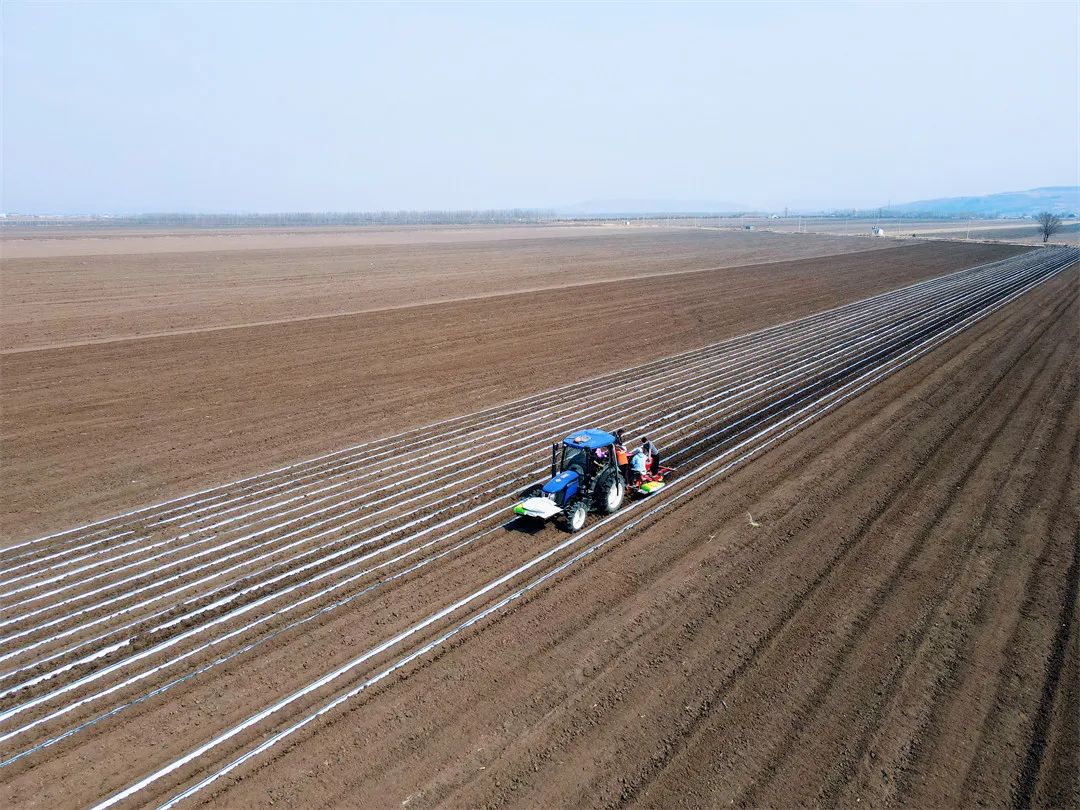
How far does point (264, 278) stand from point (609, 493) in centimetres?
4363

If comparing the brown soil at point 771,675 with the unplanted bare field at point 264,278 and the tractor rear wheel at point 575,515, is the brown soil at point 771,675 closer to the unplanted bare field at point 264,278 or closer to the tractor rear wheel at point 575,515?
the tractor rear wheel at point 575,515

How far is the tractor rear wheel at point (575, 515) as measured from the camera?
1255cm

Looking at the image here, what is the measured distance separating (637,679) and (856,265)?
61.6m

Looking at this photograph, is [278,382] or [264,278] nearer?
[278,382]

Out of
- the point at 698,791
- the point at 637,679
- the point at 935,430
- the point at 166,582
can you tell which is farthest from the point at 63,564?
the point at 935,430

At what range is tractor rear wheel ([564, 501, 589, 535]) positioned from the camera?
12.5 m

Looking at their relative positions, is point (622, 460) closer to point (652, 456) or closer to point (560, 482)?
point (652, 456)

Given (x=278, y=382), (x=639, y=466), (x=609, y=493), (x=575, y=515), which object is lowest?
(x=278, y=382)

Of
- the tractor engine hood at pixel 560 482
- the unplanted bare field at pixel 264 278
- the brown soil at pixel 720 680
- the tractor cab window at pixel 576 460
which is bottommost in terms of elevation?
the brown soil at pixel 720 680

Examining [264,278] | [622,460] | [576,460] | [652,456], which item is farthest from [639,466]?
[264,278]

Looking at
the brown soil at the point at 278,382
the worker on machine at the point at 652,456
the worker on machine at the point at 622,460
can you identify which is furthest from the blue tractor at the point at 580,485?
the brown soil at the point at 278,382

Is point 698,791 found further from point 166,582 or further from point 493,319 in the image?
point 493,319

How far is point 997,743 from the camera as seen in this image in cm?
796

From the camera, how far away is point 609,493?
521 inches
